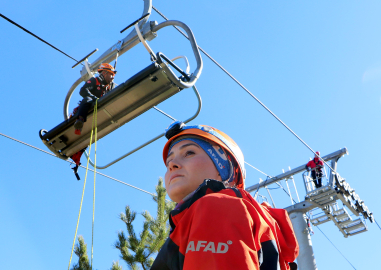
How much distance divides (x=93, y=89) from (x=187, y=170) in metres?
2.48

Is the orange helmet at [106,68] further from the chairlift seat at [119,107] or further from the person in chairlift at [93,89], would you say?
the chairlift seat at [119,107]

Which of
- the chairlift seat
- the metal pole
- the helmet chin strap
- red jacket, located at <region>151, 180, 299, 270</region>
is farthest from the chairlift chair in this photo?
the metal pole

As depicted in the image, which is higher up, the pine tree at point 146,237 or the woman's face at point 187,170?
the pine tree at point 146,237

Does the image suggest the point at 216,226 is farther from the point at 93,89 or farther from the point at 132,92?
the point at 93,89

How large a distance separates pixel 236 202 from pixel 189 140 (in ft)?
2.54

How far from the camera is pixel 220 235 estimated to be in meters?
1.37

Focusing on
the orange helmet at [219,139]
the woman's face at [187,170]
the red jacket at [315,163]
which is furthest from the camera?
the red jacket at [315,163]

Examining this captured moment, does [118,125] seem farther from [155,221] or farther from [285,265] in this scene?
[155,221]

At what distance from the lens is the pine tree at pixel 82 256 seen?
961 cm

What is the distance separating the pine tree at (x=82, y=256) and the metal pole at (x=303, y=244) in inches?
225

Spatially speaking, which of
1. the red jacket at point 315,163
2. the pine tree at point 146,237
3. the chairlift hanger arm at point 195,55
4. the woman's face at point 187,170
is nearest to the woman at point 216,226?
the woman's face at point 187,170

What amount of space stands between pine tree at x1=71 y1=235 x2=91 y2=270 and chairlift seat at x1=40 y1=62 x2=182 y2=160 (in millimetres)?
6083

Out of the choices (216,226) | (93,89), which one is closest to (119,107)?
(93,89)

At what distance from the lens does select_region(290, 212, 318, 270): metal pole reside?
11.4 metres
